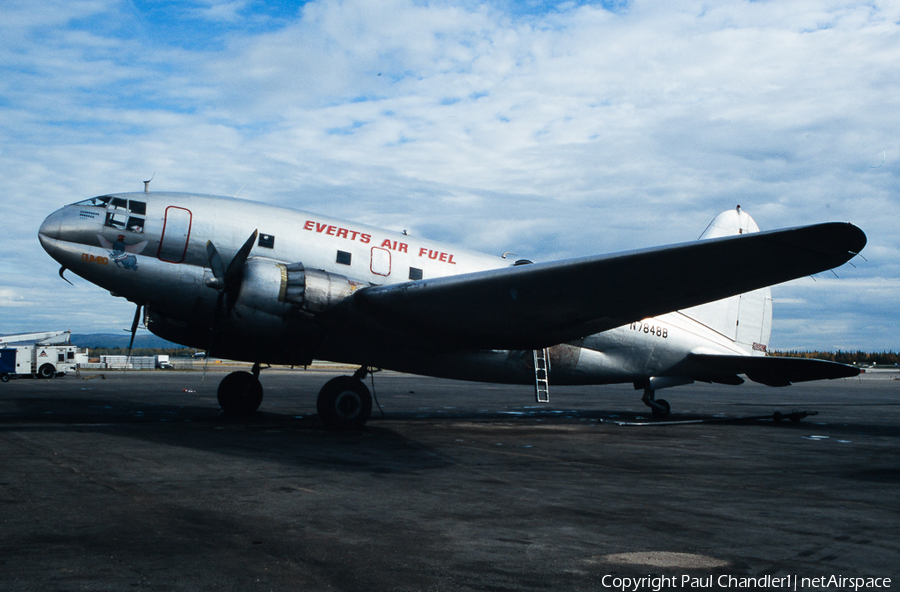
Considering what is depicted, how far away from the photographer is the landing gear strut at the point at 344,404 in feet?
42.5

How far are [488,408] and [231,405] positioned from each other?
8.37 metres

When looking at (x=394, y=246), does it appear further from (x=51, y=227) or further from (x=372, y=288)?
(x=51, y=227)

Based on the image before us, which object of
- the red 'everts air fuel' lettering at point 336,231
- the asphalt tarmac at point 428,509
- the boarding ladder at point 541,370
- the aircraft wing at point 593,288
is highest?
the red 'everts air fuel' lettering at point 336,231

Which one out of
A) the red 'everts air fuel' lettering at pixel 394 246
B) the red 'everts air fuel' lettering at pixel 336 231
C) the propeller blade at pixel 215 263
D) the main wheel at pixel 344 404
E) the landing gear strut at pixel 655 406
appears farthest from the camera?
the landing gear strut at pixel 655 406

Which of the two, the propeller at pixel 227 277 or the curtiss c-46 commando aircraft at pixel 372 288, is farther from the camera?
the propeller at pixel 227 277

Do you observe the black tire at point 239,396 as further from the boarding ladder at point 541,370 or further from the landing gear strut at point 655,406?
the landing gear strut at point 655,406

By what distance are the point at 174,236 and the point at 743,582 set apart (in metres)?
12.0

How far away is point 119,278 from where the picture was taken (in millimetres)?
12742

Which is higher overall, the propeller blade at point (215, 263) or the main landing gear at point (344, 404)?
the propeller blade at point (215, 263)

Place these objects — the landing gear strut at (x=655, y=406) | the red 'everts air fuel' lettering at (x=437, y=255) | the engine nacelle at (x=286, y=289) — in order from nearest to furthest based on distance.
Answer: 1. the engine nacelle at (x=286, y=289)
2. the red 'everts air fuel' lettering at (x=437, y=255)
3. the landing gear strut at (x=655, y=406)

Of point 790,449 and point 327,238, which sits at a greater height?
point 327,238

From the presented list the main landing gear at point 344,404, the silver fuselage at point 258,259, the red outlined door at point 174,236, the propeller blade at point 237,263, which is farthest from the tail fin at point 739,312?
the red outlined door at point 174,236

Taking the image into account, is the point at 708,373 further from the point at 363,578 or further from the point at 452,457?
the point at 363,578

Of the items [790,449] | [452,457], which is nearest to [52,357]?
[452,457]
